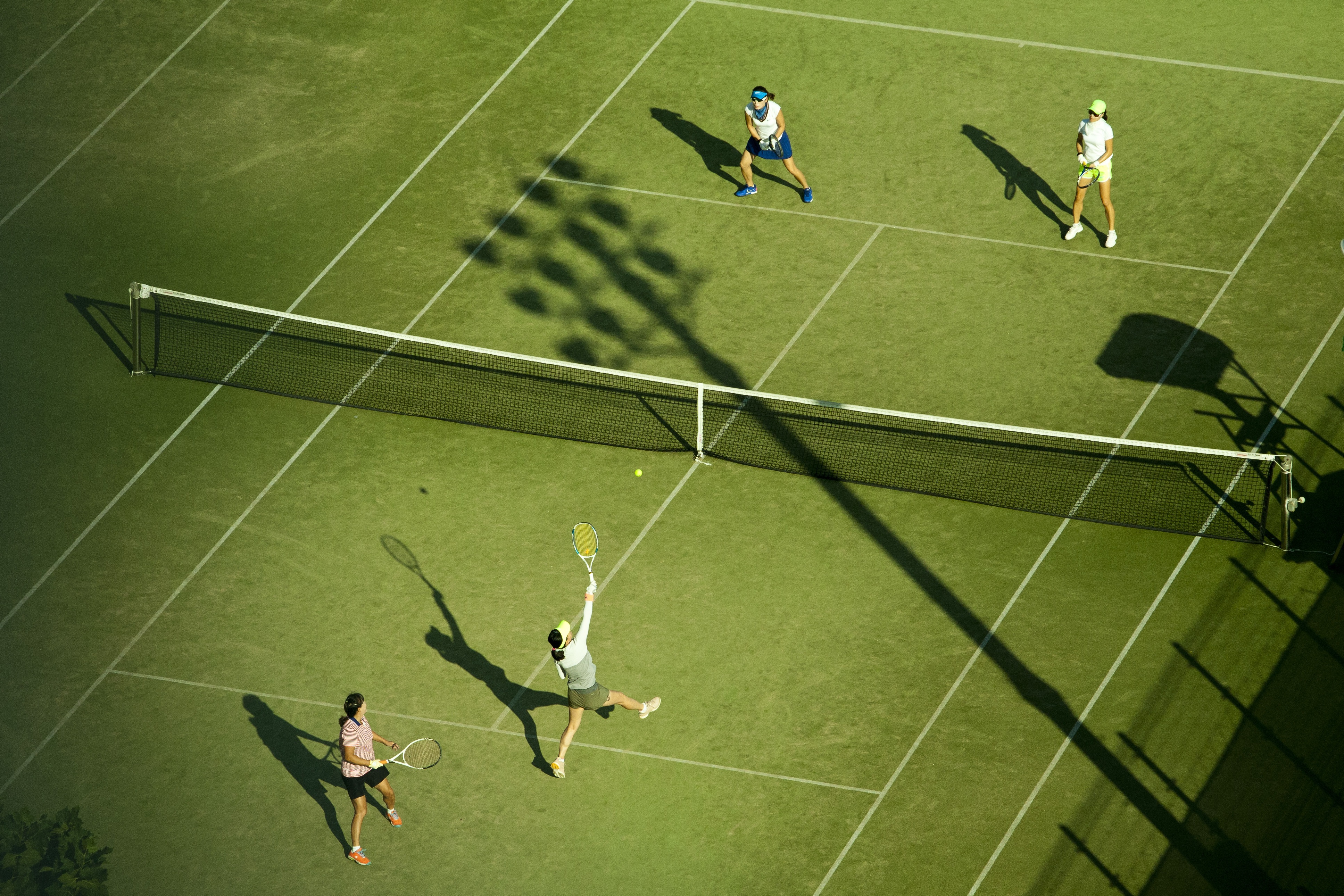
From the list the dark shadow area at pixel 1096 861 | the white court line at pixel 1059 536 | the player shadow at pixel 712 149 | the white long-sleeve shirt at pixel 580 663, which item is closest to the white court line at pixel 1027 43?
the white court line at pixel 1059 536

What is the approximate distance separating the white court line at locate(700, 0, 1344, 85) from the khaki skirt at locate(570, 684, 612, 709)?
39.2 feet

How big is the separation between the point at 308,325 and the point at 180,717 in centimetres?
521

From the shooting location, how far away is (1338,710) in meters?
13.9

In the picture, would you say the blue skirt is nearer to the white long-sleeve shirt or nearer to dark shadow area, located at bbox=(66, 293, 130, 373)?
A: the white long-sleeve shirt

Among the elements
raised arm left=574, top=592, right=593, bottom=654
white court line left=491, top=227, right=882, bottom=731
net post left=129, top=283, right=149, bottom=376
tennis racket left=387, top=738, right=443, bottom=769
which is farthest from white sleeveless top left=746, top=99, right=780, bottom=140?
tennis racket left=387, top=738, right=443, bottom=769

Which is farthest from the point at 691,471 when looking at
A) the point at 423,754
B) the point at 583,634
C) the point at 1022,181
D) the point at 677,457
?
the point at 1022,181

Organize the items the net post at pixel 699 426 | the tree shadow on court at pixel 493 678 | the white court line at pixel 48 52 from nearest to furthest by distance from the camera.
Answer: the tree shadow on court at pixel 493 678 < the net post at pixel 699 426 < the white court line at pixel 48 52

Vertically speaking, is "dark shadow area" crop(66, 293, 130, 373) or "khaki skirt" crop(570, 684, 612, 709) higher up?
"khaki skirt" crop(570, 684, 612, 709)

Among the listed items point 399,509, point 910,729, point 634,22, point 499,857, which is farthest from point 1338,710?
point 634,22

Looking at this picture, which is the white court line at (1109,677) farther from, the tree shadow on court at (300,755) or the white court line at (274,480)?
the white court line at (274,480)

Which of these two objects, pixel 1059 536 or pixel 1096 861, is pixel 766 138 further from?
pixel 1096 861

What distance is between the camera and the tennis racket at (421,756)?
44.6ft

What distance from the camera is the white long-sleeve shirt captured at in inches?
514

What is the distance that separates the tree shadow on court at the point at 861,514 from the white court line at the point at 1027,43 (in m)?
4.33
